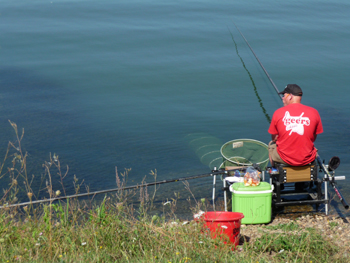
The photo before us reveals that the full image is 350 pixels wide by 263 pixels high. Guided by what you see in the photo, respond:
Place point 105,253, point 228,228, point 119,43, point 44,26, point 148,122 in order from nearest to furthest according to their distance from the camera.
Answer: point 105,253, point 228,228, point 148,122, point 119,43, point 44,26

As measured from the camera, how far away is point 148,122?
31.2 feet

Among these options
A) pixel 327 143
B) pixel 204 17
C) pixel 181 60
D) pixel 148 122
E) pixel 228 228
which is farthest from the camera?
pixel 204 17

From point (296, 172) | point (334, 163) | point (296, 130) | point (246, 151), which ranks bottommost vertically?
point (246, 151)

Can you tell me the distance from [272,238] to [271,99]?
7.34 m

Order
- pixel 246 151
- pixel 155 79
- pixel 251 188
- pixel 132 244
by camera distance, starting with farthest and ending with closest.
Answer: pixel 155 79 → pixel 246 151 → pixel 251 188 → pixel 132 244

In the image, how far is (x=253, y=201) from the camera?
4.70 meters

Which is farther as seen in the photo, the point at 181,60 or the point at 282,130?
the point at 181,60

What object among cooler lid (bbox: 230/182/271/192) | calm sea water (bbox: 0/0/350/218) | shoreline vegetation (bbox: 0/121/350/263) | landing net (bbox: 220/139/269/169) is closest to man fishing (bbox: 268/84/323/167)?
cooler lid (bbox: 230/182/271/192)

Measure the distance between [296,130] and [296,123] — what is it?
9cm

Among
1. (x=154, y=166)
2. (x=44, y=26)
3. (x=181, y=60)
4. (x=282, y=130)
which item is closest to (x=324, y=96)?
(x=181, y=60)

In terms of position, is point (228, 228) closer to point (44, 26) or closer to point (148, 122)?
point (148, 122)

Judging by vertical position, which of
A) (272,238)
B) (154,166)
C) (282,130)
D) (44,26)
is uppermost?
(44,26)

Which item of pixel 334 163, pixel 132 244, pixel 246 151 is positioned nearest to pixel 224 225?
pixel 132 244

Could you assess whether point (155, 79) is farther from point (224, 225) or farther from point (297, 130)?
point (224, 225)
